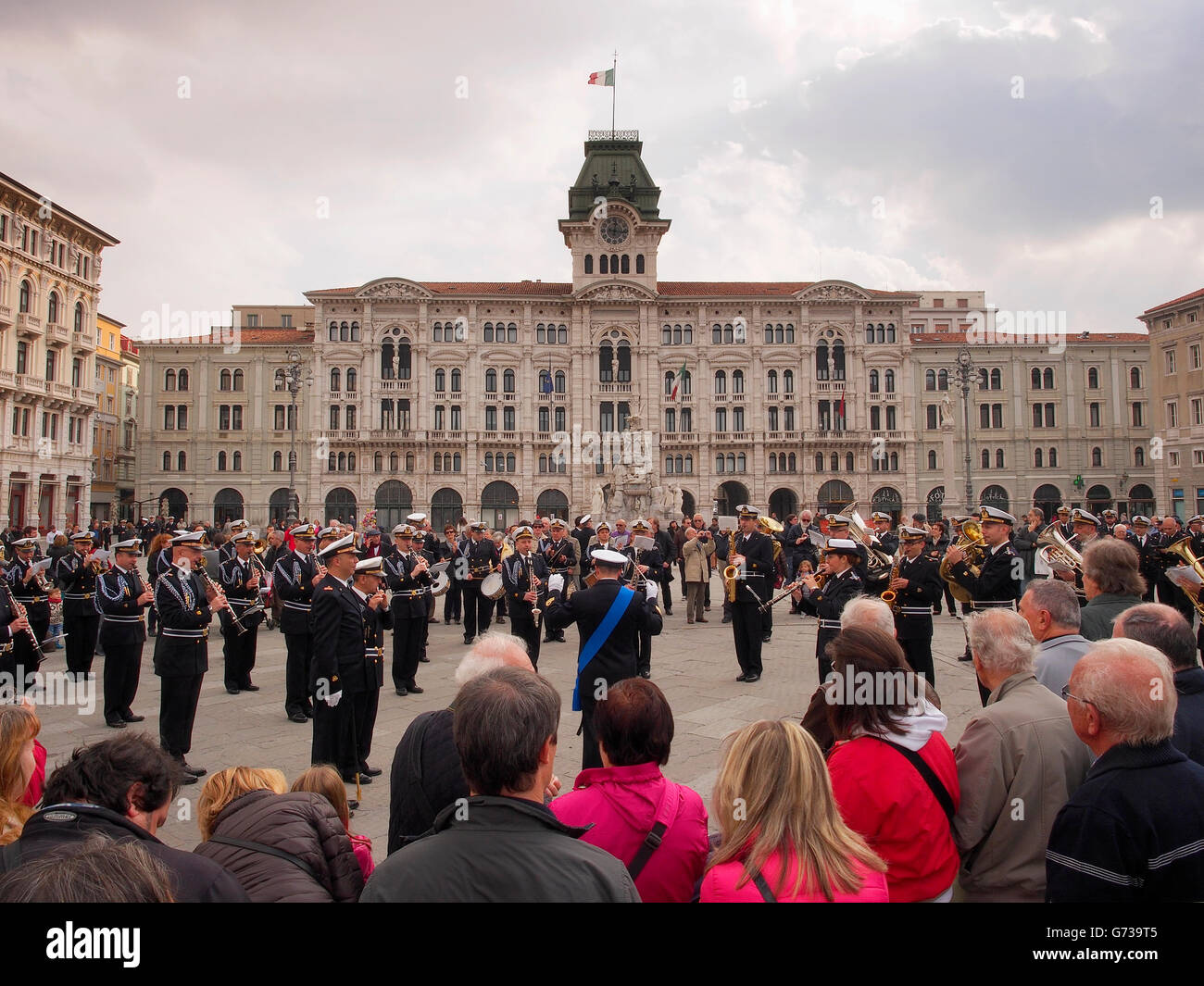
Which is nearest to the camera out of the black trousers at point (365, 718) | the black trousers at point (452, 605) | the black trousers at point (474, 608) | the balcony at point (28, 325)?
the black trousers at point (365, 718)

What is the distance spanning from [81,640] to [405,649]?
5493 mm

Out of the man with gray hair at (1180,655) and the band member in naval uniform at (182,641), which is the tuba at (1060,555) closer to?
the man with gray hair at (1180,655)

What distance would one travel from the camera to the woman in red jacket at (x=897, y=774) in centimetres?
293

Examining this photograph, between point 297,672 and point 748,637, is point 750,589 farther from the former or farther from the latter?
point 297,672

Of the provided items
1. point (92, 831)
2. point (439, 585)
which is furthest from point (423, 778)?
point (439, 585)

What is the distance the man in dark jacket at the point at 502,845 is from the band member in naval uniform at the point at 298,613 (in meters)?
7.44

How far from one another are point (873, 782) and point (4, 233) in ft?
167

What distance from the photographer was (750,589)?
35.2ft

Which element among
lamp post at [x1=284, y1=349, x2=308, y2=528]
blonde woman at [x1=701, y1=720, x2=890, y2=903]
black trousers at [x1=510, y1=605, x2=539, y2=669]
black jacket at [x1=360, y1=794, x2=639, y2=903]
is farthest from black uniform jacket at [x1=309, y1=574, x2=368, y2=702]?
lamp post at [x1=284, y1=349, x2=308, y2=528]

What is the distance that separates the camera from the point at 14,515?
131 ft

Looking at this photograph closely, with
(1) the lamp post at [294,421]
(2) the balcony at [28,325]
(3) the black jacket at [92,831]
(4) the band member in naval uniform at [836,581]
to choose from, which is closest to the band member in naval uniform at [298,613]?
(4) the band member in naval uniform at [836,581]

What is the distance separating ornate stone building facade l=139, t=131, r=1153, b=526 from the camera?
5591cm
